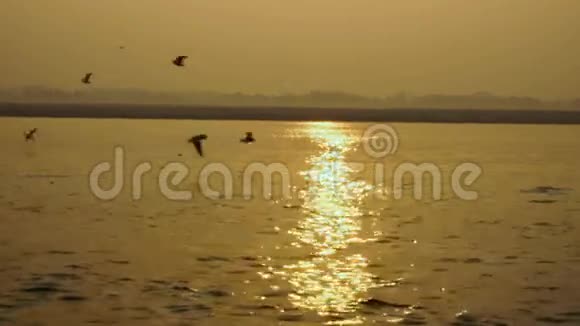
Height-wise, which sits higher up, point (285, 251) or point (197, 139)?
point (197, 139)

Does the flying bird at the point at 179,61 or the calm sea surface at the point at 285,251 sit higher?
the flying bird at the point at 179,61

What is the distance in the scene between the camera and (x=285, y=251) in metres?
22.8

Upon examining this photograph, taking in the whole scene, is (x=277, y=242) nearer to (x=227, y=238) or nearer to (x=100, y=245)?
(x=227, y=238)

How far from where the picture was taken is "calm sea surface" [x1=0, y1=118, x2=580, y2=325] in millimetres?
16844

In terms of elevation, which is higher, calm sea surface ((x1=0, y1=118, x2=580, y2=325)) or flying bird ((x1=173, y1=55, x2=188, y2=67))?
flying bird ((x1=173, y1=55, x2=188, y2=67))

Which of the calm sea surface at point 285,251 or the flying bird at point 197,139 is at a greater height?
the flying bird at point 197,139

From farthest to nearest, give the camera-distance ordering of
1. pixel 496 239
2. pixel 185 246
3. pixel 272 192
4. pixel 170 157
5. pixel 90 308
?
1. pixel 170 157
2. pixel 272 192
3. pixel 496 239
4. pixel 185 246
5. pixel 90 308

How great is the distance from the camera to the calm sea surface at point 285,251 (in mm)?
16844

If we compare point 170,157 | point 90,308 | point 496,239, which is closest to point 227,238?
point 496,239

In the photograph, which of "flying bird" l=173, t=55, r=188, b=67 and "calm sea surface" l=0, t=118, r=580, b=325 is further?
"flying bird" l=173, t=55, r=188, b=67

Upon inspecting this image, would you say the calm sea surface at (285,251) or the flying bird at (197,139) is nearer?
the calm sea surface at (285,251)

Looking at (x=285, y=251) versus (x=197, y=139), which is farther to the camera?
(x=197, y=139)

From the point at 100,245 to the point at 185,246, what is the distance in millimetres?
1852

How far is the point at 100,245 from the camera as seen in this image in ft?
76.5
